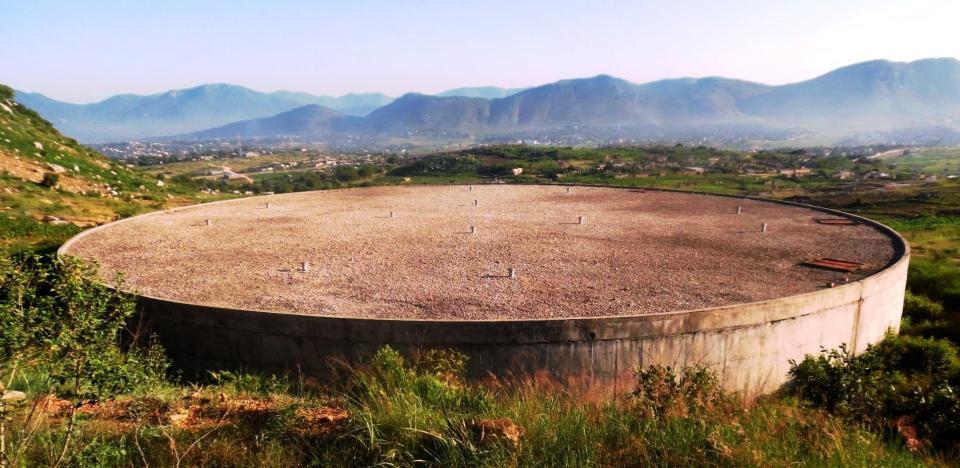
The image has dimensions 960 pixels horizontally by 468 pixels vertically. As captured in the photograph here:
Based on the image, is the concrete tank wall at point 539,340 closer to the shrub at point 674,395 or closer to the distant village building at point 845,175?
the shrub at point 674,395

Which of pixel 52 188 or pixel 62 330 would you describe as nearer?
pixel 62 330

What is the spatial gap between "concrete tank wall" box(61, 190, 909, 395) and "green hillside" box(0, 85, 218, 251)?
42.2 feet

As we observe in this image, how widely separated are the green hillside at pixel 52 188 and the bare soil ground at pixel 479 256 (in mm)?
2776

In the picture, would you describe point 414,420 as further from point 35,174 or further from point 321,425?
point 35,174

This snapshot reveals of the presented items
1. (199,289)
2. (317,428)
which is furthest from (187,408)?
(199,289)

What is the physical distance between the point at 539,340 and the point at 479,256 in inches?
331

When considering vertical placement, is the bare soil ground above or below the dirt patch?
below

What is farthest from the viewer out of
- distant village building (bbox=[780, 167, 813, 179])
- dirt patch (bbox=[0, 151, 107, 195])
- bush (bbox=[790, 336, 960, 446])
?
distant village building (bbox=[780, 167, 813, 179])

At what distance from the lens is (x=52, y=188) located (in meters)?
30.6

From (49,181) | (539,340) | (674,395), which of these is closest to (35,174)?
(49,181)

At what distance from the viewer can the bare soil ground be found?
48.3 ft

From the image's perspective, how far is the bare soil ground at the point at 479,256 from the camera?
48.3 ft

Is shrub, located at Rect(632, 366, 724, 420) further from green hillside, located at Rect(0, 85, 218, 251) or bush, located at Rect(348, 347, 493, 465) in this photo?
green hillside, located at Rect(0, 85, 218, 251)

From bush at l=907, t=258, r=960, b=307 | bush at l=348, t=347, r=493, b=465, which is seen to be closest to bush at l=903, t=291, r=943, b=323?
bush at l=907, t=258, r=960, b=307
